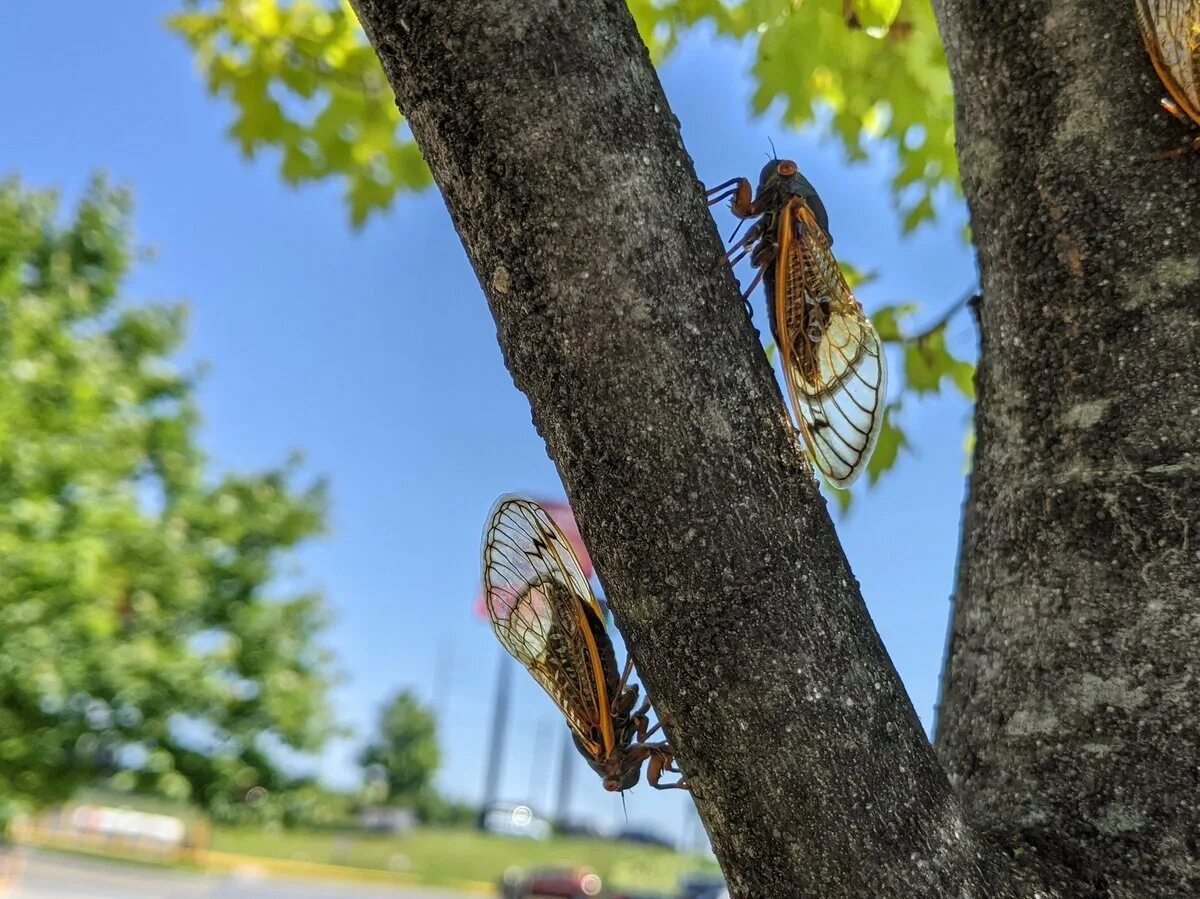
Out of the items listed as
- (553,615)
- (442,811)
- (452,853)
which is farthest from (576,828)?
(553,615)

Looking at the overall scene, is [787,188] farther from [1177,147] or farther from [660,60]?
[660,60]

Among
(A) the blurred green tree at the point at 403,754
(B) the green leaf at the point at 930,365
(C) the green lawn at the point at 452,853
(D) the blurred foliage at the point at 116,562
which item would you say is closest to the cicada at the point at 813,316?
(B) the green leaf at the point at 930,365

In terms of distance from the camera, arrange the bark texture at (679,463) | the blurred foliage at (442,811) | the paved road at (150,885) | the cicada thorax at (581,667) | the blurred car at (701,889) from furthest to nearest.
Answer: the blurred foliage at (442,811) < the paved road at (150,885) < the blurred car at (701,889) < the cicada thorax at (581,667) < the bark texture at (679,463)

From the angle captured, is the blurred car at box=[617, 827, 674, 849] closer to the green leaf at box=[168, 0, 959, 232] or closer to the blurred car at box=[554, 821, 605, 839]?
the blurred car at box=[554, 821, 605, 839]

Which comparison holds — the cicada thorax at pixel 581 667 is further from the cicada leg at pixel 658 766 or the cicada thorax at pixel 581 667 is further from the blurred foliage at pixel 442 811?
the blurred foliage at pixel 442 811

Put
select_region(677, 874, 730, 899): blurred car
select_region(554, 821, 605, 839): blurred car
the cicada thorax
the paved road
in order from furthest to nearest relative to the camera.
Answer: select_region(554, 821, 605, 839): blurred car → the paved road → select_region(677, 874, 730, 899): blurred car → the cicada thorax

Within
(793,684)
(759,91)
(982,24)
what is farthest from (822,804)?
(759,91)

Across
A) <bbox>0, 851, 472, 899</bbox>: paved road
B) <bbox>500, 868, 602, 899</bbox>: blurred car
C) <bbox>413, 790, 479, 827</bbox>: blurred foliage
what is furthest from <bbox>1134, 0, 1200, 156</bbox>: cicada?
<bbox>413, 790, 479, 827</bbox>: blurred foliage
